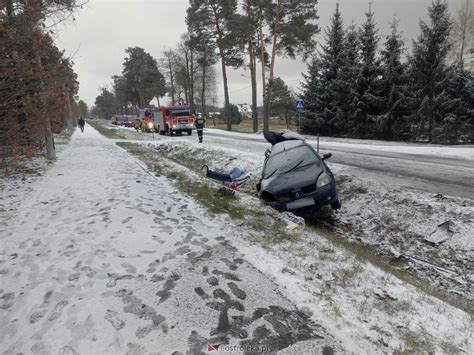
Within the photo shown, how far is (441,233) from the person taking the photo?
20.1ft

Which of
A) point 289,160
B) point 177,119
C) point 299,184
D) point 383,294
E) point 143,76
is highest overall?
point 143,76

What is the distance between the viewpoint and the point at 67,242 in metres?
4.89

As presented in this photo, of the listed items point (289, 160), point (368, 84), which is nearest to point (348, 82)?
point (368, 84)

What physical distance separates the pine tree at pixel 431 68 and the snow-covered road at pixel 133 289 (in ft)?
62.6

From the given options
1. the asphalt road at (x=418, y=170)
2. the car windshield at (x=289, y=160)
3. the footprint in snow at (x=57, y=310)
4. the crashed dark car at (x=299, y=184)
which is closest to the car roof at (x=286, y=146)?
the car windshield at (x=289, y=160)

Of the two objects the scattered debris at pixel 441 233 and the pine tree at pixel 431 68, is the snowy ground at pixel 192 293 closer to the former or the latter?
the scattered debris at pixel 441 233

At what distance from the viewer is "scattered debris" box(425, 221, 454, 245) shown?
5992 millimetres

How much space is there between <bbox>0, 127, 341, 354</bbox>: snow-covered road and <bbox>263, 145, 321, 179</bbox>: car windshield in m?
2.38

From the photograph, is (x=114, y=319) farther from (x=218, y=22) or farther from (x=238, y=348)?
(x=218, y=22)

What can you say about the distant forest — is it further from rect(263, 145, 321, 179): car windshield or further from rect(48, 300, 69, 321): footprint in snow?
rect(48, 300, 69, 321): footprint in snow

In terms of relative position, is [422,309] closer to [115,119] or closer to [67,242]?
[67,242]

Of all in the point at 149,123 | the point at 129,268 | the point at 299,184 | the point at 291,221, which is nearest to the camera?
the point at 129,268

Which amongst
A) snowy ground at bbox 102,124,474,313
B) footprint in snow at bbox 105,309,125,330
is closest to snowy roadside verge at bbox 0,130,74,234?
footprint in snow at bbox 105,309,125,330

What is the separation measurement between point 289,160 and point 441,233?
3504 mm
